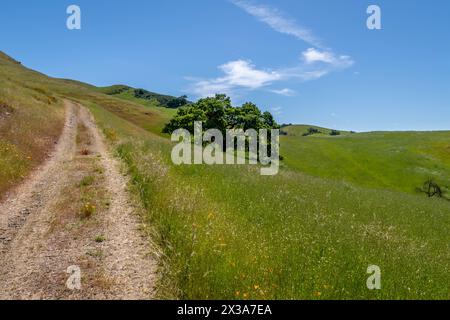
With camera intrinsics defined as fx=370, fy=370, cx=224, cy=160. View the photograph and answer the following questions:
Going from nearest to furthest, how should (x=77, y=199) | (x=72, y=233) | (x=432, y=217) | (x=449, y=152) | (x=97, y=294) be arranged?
(x=97, y=294) → (x=72, y=233) → (x=77, y=199) → (x=432, y=217) → (x=449, y=152)

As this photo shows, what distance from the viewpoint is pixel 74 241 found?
9.91 m

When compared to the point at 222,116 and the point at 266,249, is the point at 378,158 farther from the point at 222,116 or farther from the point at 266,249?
the point at 266,249

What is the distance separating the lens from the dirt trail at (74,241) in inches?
300

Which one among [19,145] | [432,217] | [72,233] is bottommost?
[432,217]

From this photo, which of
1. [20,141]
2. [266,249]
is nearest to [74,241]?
[266,249]

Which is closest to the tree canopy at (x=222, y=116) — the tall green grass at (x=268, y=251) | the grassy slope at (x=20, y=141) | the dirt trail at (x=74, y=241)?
the grassy slope at (x=20, y=141)

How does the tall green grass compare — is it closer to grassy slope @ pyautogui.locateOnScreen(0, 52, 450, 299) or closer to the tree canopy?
grassy slope @ pyautogui.locateOnScreen(0, 52, 450, 299)

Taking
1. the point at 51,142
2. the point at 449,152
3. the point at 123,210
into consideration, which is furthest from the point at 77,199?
the point at 449,152

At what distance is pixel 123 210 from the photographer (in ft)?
40.4

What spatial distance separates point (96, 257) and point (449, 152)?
91.0 meters

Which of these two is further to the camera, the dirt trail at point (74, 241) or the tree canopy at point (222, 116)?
the tree canopy at point (222, 116)

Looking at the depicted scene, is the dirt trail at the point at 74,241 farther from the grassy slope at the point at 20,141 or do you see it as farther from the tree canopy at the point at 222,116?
the tree canopy at the point at 222,116

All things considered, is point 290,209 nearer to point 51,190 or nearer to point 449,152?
point 51,190
